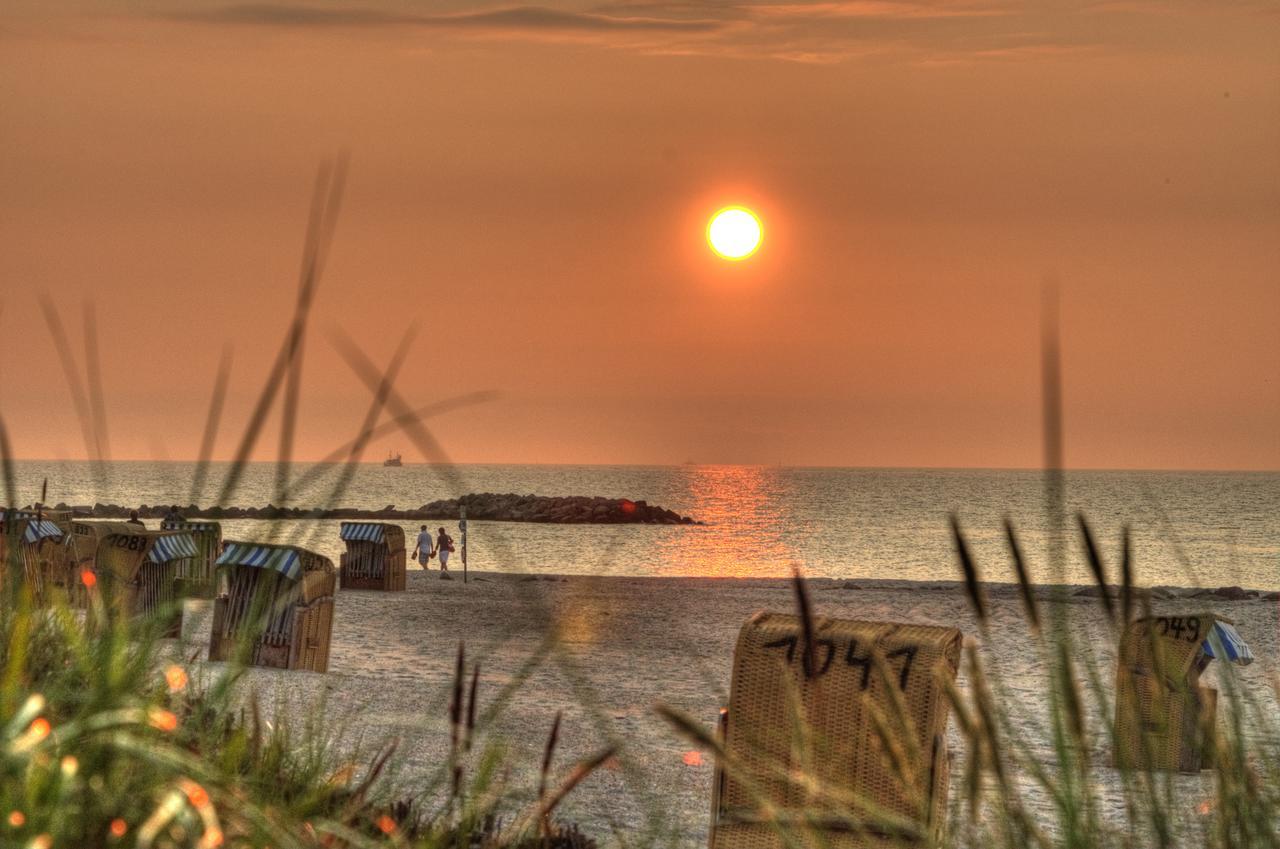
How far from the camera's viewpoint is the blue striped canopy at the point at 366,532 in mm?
28139

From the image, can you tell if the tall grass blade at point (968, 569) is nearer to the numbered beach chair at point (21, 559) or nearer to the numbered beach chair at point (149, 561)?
the numbered beach chair at point (21, 559)

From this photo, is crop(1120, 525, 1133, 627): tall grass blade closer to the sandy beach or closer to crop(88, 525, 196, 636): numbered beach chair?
the sandy beach

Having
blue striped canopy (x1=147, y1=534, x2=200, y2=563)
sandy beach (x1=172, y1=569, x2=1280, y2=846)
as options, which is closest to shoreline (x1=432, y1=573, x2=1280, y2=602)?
sandy beach (x1=172, y1=569, x2=1280, y2=846)

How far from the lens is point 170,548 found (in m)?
14.2

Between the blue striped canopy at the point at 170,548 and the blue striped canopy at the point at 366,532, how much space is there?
13.4 metres

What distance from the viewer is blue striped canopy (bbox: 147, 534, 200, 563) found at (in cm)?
1388

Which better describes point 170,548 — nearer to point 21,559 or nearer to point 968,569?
point 21,559

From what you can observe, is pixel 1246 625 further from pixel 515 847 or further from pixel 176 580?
pixel 515 847

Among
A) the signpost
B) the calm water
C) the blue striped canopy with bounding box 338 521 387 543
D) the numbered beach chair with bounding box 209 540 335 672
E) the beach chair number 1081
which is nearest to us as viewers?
the signpost

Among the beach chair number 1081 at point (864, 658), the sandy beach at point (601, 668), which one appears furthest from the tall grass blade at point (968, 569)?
the beach chair number 1081 at point (864, 658)

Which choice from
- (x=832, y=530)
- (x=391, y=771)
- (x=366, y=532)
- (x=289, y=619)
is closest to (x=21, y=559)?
(x=391, y=771)

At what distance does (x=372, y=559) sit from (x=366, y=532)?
783mm

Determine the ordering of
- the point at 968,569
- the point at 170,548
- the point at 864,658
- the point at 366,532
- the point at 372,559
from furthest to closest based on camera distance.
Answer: the point at 372,559 → the point at 366,532 → the point at 170,548 → the point at 864,658 → the point at 968,569

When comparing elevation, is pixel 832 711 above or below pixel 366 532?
below
